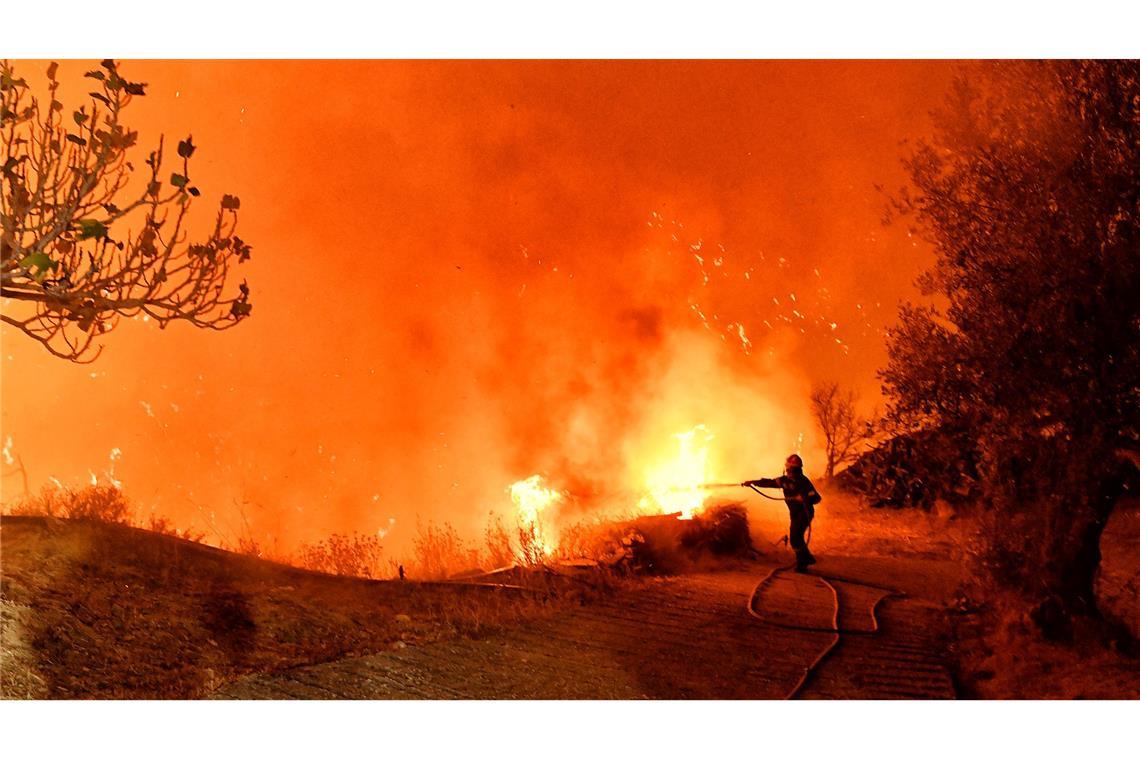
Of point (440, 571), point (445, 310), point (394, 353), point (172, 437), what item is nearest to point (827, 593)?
point (440, 571)

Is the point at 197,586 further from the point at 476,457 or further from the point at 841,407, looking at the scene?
the point at 841,407

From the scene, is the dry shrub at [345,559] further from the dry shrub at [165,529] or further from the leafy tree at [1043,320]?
the leafy tree at [1043,320]

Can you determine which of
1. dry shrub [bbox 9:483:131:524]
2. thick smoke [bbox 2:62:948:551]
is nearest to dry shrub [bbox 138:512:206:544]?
dry shrub [bbox 9:483:131:524]

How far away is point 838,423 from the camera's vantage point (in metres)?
7.31

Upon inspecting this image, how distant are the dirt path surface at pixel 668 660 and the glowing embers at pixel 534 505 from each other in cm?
136

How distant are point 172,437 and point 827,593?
6.98 meters

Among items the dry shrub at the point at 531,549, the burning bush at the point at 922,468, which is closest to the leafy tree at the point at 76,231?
the dry shrub at the point at 531,549

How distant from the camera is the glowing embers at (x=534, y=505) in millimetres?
8672

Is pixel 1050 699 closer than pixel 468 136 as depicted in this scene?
Yes

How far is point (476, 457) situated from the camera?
35.1ft

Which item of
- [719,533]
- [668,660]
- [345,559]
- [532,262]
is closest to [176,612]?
[345,559]

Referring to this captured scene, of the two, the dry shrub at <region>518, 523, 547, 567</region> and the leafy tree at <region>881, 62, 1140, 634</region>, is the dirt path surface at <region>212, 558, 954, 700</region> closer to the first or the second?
the dry shrub at <region>518, 523, 547, 567</region>

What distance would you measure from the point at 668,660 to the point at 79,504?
5.09 metres

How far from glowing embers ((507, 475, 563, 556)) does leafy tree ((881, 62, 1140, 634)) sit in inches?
139
